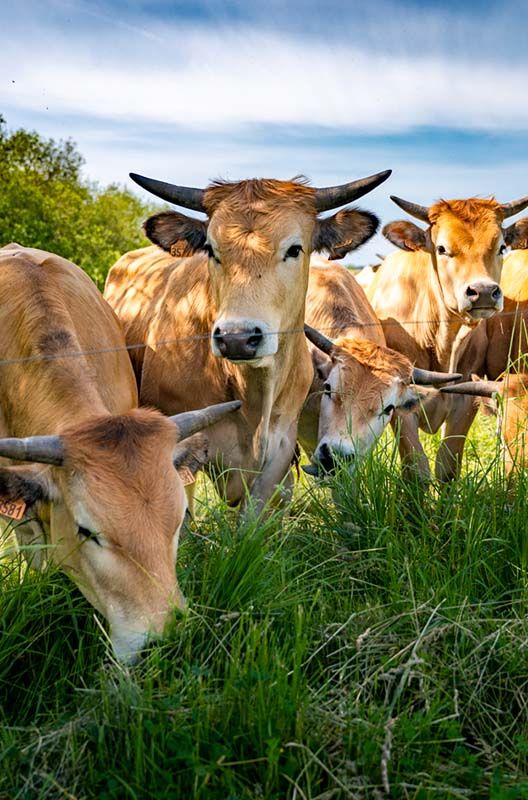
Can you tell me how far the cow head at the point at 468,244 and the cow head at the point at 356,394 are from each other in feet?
3.06

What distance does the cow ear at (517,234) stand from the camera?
789cm

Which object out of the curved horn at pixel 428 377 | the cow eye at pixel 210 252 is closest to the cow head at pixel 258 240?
the cow eye at pixel 210 252

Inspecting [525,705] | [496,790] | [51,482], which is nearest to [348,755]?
[496,790]

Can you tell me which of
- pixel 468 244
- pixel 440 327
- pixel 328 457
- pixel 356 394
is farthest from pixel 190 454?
pixel 440 327

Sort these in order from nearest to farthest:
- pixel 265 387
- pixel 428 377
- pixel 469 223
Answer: pixel 265 387
pixel 428 377
pixel 469 223

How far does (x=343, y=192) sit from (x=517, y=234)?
272 centimetres

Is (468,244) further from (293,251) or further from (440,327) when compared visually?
(293,251)

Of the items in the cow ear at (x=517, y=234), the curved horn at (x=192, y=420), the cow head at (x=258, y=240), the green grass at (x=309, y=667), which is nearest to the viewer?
the green grass at (x=309, y=667)

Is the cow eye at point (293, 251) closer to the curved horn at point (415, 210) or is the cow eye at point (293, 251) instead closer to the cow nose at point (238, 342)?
the cow nose at point (238, 342)

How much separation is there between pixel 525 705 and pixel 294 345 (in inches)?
115

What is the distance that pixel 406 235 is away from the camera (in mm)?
8117

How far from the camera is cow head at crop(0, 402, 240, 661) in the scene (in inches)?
148

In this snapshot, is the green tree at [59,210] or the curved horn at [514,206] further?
the green tree at [59,210]

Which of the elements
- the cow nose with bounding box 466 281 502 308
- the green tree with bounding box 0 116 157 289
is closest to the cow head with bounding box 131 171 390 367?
the cow nose with bounding box 466 281 502 308
